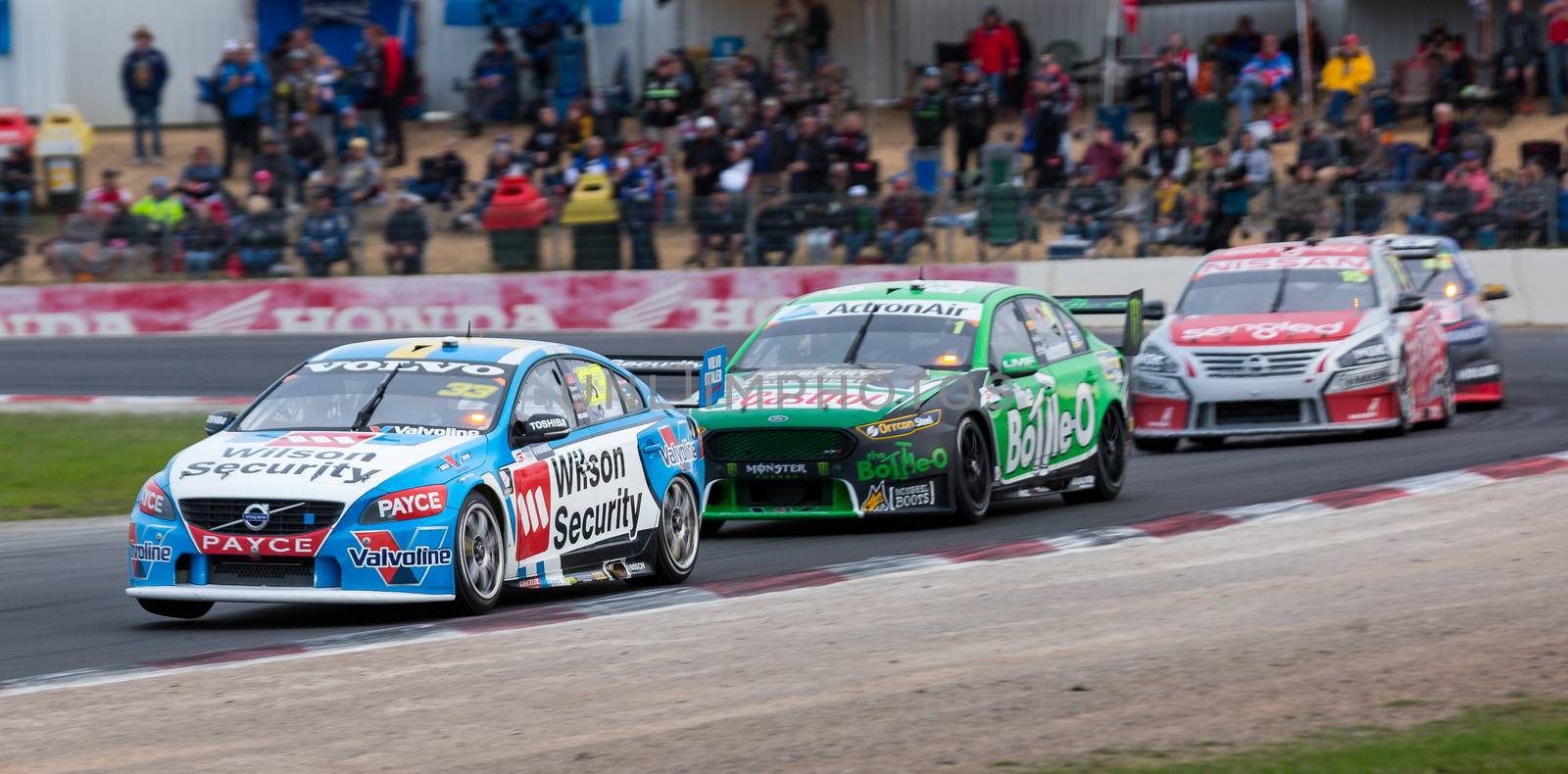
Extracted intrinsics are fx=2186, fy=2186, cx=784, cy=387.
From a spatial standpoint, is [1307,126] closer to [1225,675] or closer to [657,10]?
[657,10]

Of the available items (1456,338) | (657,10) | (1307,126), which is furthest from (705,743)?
(657,10)

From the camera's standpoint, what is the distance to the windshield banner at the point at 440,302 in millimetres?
26594

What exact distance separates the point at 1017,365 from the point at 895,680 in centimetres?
591

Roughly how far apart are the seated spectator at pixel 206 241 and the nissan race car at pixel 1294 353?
1434 cm

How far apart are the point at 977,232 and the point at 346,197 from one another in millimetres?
8795

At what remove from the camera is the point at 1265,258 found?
726 inches

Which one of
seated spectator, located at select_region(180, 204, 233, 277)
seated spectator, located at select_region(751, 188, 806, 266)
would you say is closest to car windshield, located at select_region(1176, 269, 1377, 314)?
seated spectator, located at select_region(751, 188, 806, 266)

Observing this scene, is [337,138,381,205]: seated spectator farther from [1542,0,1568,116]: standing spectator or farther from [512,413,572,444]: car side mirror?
[512,413,572,444]: car side mirror

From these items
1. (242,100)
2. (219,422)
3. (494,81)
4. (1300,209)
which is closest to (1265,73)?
(1300,209)

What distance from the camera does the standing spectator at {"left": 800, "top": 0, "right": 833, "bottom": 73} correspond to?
104ft

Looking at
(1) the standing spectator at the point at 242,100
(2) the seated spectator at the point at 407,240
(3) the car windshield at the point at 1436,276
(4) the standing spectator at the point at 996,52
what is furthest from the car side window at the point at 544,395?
(1) the standing spectator at the point at 242,100

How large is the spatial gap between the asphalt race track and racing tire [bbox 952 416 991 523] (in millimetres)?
140

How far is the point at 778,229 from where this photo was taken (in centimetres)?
2670

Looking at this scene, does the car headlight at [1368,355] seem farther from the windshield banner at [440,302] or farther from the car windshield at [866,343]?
the windshield banner at [440,302]
